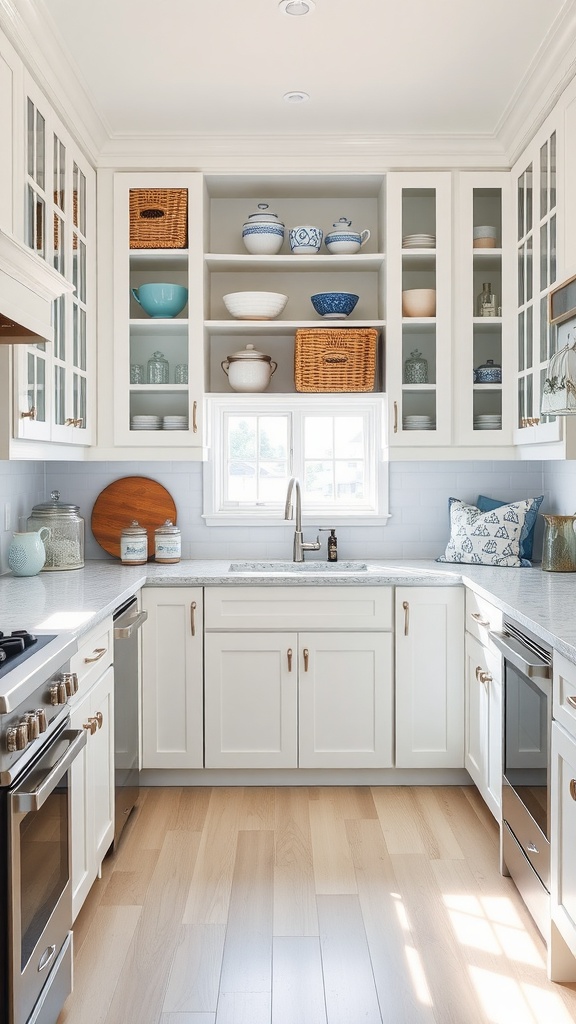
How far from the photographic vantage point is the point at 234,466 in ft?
13.1

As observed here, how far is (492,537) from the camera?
353cm

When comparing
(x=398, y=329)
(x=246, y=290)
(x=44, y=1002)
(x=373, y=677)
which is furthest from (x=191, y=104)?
(x=44, y=1002)

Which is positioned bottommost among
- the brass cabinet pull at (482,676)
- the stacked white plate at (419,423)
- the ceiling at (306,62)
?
the brass cabinet pull at (482,676)

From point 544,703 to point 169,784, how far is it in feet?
6.10

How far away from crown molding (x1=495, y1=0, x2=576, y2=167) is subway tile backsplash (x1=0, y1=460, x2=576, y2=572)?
1.42 metres

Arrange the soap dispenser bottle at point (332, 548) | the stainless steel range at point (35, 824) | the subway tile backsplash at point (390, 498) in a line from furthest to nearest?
1. the subway tile backsplash at point (390, 498)
2. the soap dispenser bottle at point (332, 548)
3. the stainless steel range at point (35, 824)

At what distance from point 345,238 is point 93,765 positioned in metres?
2.50

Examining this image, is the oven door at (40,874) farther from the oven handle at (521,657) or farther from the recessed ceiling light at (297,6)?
the recessed ceiling light at (297,6)

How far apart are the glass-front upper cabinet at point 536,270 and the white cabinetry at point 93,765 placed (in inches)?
70.1

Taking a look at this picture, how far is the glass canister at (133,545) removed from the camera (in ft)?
11.8

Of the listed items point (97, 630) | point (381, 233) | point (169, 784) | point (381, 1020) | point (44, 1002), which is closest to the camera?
point (44, 1002)

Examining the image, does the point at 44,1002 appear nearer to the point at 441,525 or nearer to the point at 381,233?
the point at 441,525

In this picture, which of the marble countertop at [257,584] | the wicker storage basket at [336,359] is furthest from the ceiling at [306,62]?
the marble countertop at [257,584]

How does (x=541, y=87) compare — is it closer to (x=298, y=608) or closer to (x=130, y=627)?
(x=298, y=608)
